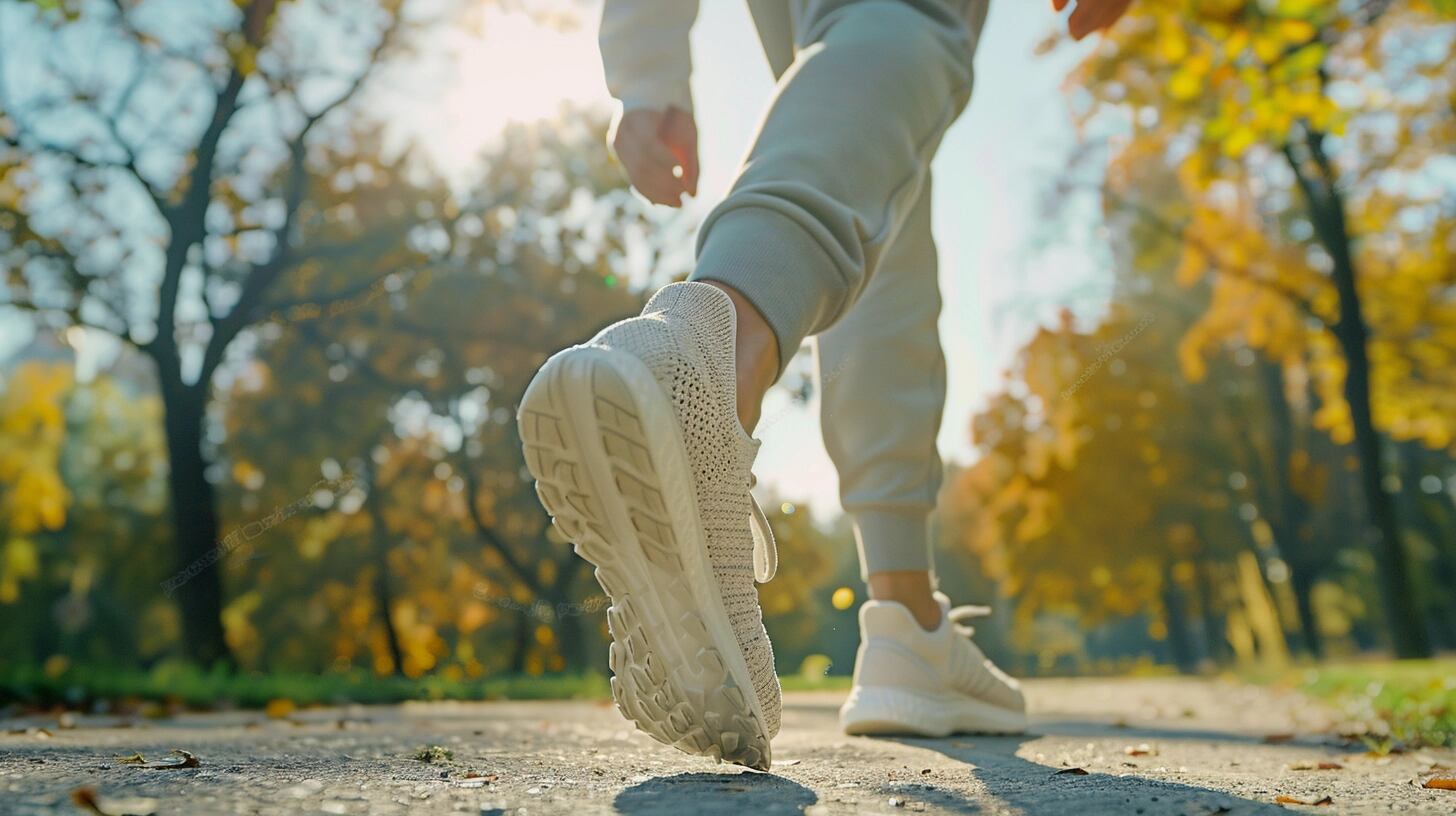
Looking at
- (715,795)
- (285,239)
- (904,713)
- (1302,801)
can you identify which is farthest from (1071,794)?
(285,239)

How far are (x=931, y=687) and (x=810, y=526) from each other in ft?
69.7

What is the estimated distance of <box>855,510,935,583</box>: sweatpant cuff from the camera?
230 centimetres

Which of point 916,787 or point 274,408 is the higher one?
point 274,408

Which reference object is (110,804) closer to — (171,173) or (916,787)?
(916,787)

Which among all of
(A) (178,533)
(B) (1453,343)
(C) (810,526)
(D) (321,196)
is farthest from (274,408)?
(B) (1453,343)

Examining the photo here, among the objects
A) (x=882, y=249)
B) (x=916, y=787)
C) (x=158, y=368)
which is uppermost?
(x=158, y=368)

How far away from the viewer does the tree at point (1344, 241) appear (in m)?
10.1

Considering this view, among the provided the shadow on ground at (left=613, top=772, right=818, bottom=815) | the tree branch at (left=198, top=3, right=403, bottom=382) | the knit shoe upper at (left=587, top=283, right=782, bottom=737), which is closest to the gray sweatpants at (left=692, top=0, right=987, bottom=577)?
the knit shoe upper at (left=587, top=283, right=782, bottom=737)

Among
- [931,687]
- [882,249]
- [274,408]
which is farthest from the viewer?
[274,408]

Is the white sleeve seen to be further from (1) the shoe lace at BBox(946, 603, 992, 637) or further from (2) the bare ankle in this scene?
(1) the shoe lace at BBox(946, 603, 992, 637)

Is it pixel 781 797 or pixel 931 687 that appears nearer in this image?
pixel 781 797

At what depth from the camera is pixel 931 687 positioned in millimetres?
2250

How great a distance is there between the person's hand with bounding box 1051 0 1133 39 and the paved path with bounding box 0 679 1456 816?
1272 millimetres

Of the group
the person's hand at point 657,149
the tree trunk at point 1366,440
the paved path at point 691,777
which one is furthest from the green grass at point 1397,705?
the tree trunk at point 1366,440
